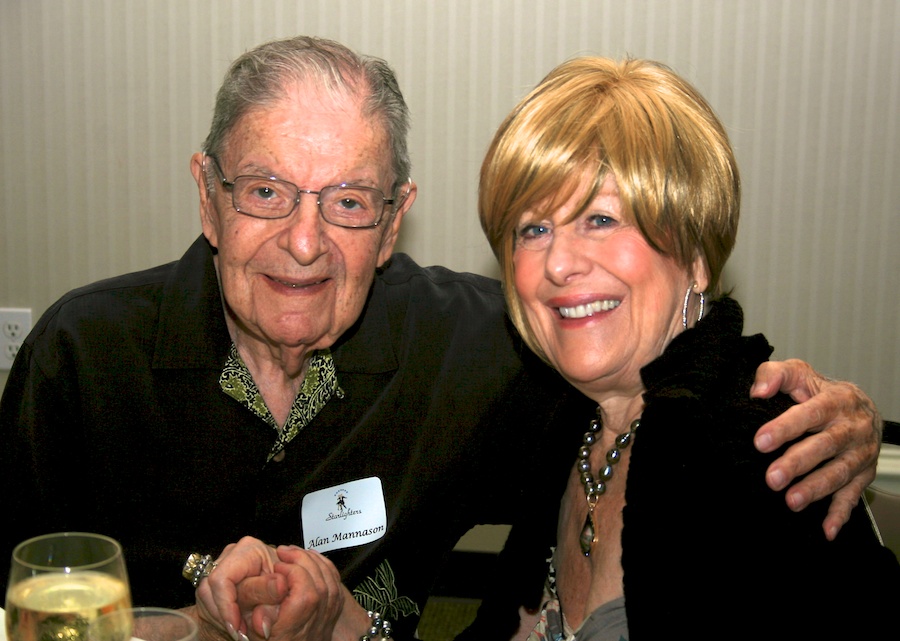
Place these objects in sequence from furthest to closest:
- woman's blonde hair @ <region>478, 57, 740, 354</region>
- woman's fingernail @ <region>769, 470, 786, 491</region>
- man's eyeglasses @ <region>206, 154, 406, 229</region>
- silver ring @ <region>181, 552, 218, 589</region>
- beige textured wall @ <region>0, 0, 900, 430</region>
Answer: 1. beige textured wall @ <region>0, 0, 900, 430</region>
2. man's eyeglasses @ <region>206, 154, 406, 229</region>
3. silver ring @ <region>181, 552, 218, 589</region>
4. woman's blonde hair @ <region>478, 57, 740, 354</region>
5. woman's fingernail @ <region>769, 470, 786, 491</region>

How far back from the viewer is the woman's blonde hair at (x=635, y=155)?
136 cm

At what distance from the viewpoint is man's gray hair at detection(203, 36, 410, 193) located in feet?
5.33

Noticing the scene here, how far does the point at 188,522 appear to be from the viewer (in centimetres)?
172

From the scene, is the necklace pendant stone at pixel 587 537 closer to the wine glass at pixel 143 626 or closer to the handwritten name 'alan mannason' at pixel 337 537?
the handwritten name 'alan mannason' at pixel 337 537

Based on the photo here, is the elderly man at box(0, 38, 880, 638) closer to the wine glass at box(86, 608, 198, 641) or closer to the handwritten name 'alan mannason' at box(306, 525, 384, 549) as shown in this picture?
the handwritten name 'alan mannason' at box(306, 525, 384, 549)

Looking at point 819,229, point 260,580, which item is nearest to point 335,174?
point 260,580

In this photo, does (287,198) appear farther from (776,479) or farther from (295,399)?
(776,479)

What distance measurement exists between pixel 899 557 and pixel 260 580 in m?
1.29

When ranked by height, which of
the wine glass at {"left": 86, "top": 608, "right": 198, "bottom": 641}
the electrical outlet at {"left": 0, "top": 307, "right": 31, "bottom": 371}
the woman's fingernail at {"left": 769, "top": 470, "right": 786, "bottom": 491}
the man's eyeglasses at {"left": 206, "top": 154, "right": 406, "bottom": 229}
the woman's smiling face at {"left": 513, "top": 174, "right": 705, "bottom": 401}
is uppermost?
the man's eyeglasses at {"left": 206, "top": 154, "right": 406, "bottom": 229}

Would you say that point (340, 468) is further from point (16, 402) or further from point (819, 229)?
point (819, 229)

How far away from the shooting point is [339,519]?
1.72 m

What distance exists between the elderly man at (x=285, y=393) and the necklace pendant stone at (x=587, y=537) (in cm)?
13

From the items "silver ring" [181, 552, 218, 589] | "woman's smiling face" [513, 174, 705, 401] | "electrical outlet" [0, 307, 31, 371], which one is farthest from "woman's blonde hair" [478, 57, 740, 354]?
"electrical outlet" [0, 307, 31, 371]

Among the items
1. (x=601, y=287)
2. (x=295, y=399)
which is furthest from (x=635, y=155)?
(x=295, y=399)
